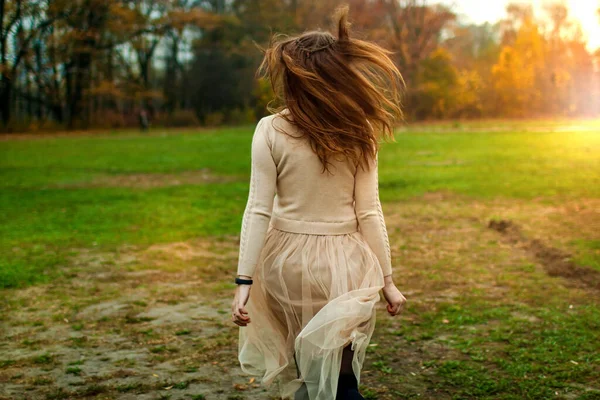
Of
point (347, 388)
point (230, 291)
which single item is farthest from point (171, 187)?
point (347, 388)

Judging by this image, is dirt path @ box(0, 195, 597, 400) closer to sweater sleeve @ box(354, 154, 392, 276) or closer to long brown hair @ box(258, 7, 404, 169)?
sweater sleeve @ box(354, 154, 392, 276)

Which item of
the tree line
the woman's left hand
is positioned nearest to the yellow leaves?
the tree line

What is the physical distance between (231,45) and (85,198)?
A: 41568mm

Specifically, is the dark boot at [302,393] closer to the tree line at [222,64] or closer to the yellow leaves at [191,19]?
the tree line at [222,64]

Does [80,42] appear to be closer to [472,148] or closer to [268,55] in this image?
[472,148]

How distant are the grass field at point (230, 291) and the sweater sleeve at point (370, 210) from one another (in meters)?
1.55

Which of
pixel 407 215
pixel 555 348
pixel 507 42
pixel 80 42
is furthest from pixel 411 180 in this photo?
pixel 507 42

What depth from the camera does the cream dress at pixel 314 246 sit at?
8.84 feet

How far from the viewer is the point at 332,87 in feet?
8.65

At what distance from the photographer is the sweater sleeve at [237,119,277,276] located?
8.93 feet

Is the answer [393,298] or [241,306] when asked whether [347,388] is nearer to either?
[393,298]

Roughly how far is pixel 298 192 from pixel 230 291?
13.1 ft

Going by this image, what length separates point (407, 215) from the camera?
10.9 m

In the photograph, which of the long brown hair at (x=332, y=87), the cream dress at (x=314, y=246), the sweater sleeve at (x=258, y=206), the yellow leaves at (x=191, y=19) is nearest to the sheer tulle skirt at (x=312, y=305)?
the cream dress at (x=314, y=246)
